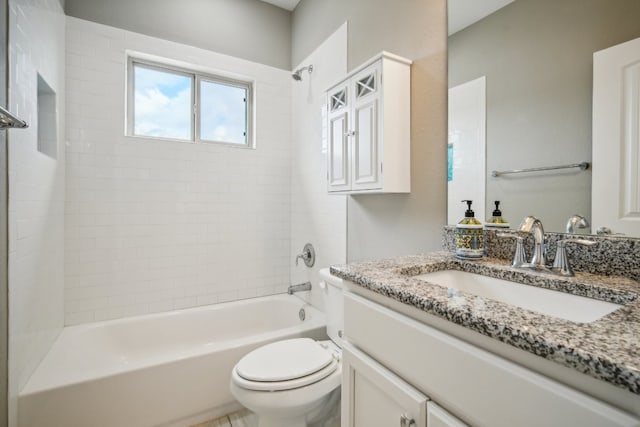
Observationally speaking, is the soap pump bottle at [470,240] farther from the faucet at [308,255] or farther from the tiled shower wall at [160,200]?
the tiled shower wall at [160,200]

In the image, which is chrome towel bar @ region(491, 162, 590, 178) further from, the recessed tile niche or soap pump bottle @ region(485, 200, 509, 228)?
the recessed tile niche

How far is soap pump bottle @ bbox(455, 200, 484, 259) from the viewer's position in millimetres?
1170

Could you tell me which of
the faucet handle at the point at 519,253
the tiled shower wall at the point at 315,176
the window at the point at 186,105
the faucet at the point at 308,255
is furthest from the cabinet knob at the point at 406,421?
the window at the point at 186,105

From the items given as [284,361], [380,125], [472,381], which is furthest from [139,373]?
[380,125]

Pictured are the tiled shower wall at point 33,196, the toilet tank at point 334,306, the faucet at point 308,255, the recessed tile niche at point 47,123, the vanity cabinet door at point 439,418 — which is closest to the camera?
the vanity cabinet door at point 439,418

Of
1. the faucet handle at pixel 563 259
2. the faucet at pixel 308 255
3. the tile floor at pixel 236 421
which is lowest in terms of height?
the tile floor at pixel 236 421

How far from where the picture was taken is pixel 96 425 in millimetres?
1508

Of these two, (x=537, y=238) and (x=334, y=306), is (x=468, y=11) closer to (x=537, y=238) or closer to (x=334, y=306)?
(x=537, y=238)

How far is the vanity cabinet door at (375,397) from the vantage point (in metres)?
0.72

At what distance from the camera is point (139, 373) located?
1.58m

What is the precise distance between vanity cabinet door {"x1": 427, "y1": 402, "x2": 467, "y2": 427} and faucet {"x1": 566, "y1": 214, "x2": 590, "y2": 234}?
28.5 inches

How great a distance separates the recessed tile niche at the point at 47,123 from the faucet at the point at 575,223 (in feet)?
8.34

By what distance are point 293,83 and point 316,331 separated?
2.15 metres

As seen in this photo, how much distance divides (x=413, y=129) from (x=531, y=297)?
37.2 inches
